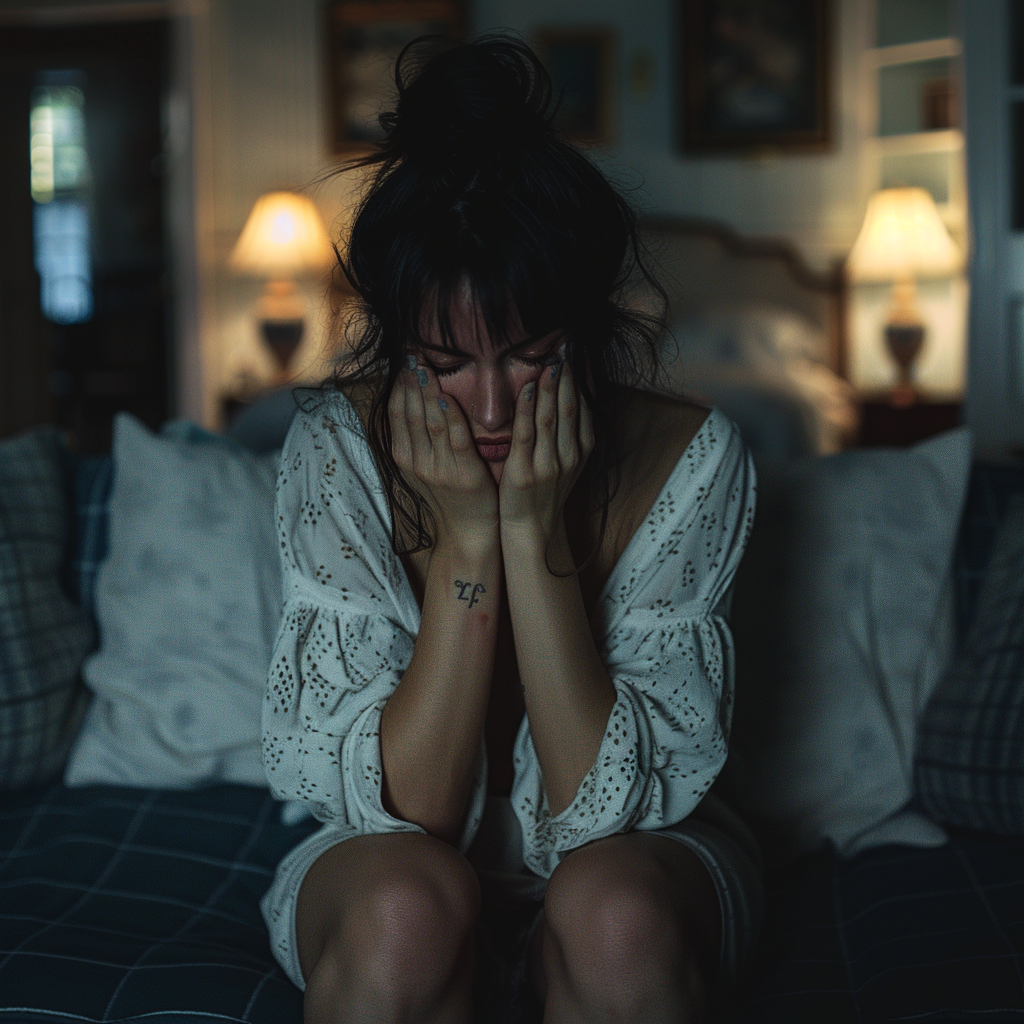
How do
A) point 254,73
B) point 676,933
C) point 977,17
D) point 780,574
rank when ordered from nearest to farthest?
point 676,933 → point 780,574 → point 977,17 → point 254,73

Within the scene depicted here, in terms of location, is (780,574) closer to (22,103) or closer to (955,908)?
(955,908)

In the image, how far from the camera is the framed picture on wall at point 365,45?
14.3 feet

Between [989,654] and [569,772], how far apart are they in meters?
0.60

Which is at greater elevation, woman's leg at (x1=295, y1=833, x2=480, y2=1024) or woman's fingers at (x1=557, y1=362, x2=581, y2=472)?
woman's fingers at (x1=557, y1=362, x2=581, y2=472)

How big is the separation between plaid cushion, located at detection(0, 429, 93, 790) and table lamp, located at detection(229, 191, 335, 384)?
9.00 ft

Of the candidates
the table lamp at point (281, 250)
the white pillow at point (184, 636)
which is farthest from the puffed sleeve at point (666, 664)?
the table lamp at point (281, 250)

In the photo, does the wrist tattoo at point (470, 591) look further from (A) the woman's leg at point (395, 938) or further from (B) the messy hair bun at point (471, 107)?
(B) the messy hair bun at point (471, 107)

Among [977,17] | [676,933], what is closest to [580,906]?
[676,933]

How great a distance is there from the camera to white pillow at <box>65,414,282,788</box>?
139cm

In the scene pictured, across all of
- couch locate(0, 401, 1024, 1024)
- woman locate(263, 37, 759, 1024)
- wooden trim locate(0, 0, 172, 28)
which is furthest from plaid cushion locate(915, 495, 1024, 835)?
wooden trim locate(0, 0, 172, 28)

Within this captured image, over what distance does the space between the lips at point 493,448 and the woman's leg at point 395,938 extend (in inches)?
14.3

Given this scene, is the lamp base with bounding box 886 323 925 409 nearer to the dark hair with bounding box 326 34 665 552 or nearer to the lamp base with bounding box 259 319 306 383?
the lamp base with bounding box 259 319 306 383

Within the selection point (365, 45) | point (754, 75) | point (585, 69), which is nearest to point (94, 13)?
point (365, 45)

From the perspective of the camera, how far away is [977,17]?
2.81 metres
